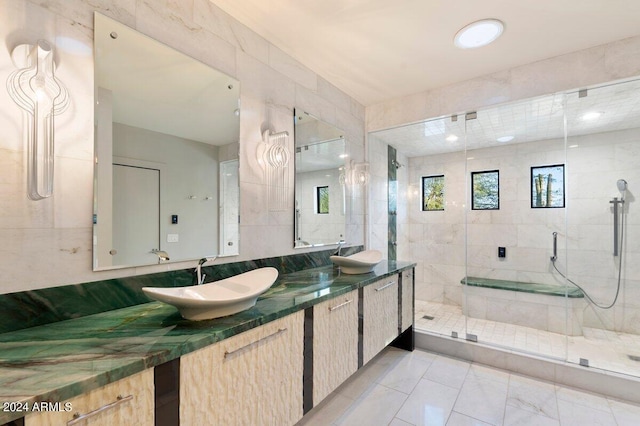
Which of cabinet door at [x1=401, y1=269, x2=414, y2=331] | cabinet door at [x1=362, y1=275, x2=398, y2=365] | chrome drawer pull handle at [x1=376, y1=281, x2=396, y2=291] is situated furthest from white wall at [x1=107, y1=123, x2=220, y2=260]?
cabinet door at [x1=401, y1=269, x2=414, y2=331]

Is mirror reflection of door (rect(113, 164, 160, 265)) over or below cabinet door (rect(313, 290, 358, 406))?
over

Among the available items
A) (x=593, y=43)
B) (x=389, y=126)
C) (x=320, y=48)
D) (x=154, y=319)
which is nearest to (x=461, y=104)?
(x=389, y=126)

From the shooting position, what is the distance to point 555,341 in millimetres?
2803

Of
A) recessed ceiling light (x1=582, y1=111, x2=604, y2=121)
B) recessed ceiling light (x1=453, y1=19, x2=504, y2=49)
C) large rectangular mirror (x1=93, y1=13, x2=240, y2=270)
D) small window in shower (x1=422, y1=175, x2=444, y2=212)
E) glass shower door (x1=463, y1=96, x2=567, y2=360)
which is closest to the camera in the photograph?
large rectangular mirror (x1=93, y1=13, x2=240, y2=270)

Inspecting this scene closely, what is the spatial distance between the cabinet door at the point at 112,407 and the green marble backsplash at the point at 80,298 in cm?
55

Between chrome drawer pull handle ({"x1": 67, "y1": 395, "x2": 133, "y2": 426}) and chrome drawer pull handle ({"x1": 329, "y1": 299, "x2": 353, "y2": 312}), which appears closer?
chrome drawer pull handle ({"x1": 67, "y1": 395, "x2": 133, "y2": 426})

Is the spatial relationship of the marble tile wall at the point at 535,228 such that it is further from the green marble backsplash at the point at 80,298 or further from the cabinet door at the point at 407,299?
the green marble backsplash at the point at 80,298

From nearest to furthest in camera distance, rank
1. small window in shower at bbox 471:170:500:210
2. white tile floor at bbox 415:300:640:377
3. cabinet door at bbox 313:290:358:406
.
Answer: cabinet door at bbox 313:290:358:406 < white tile floor at bbox 415:300:640:377 < small window in shower at bbox 471:170:500:210

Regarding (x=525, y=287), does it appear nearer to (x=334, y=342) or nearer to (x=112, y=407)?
(x=334, y=342)

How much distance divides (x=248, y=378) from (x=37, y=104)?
1.38m

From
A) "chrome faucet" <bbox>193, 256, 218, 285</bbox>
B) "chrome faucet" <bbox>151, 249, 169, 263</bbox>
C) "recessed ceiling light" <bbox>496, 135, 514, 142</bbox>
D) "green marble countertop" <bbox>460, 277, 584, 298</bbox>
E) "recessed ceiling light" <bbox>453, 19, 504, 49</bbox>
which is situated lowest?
"green marble countertop" <bbox>460, 277, 584, 298</bbox>

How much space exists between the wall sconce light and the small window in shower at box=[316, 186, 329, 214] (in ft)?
5.94

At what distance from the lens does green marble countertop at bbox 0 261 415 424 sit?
0.73m

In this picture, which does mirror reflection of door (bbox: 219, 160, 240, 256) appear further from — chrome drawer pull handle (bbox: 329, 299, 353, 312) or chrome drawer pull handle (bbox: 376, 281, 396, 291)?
chrome drawer pull handle (bbox: 376, 281, 396, 291)
